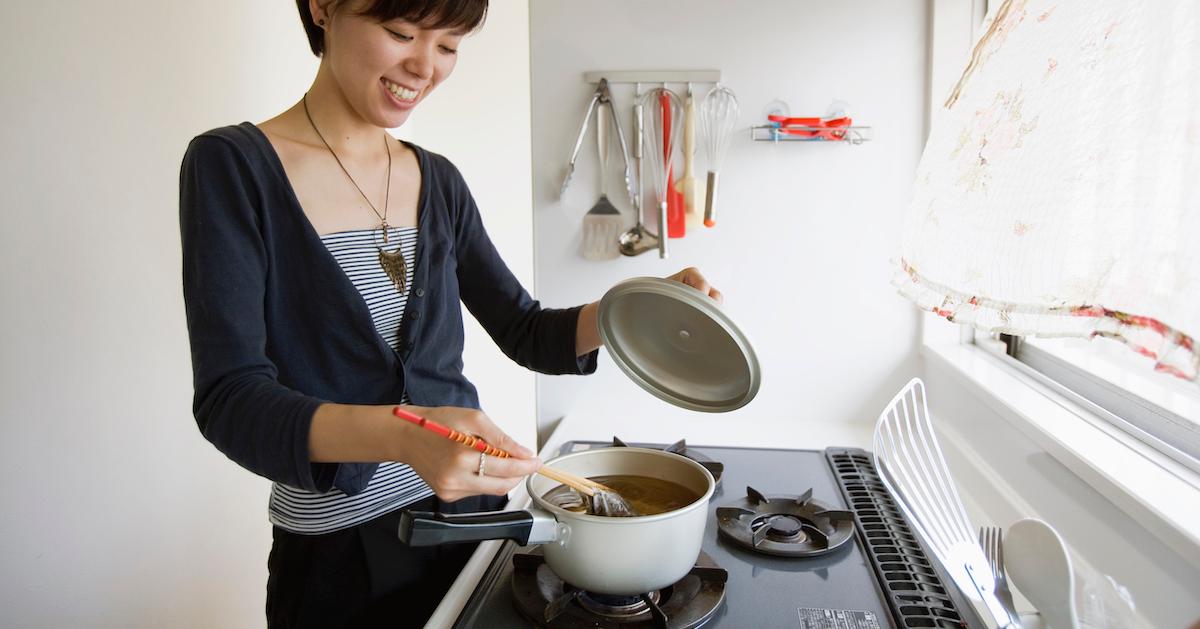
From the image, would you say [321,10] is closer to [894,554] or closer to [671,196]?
[894,554]

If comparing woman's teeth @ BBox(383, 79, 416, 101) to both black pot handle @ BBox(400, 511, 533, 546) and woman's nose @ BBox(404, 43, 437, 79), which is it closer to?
woman's nose @ BBox(404, 43, 437, 79)

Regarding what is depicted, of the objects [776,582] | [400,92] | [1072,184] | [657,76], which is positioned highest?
[657,76]

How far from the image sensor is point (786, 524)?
1011 mm

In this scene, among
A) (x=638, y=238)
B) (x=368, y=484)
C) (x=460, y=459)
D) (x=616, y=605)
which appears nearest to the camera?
(x=460, y=459)

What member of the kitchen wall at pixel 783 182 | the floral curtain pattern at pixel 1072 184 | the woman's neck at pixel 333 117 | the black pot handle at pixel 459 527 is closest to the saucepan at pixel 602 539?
the black pot handle at pixel 459 527

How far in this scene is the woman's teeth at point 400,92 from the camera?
35.1 inches

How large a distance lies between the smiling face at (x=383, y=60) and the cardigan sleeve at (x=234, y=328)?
0.15 meters

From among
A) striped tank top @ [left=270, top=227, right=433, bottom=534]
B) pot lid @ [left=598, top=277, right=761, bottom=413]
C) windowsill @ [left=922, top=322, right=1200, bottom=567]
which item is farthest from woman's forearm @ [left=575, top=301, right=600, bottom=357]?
Answer: windowsill @ [left=922, top=322, right=1200, bottom=567]

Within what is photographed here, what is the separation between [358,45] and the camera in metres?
0.86

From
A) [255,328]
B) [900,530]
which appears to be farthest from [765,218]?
[255,328]

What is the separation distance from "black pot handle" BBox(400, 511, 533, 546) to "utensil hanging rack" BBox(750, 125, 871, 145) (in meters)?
1.31

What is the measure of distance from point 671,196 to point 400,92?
107 cm

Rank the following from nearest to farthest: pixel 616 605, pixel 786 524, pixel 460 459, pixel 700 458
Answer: pixel 460 459 → pixel 616 605 → pixel 786 524 → pixel 700 458

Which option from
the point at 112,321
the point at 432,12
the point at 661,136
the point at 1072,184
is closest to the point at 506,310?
the point at 432,12
